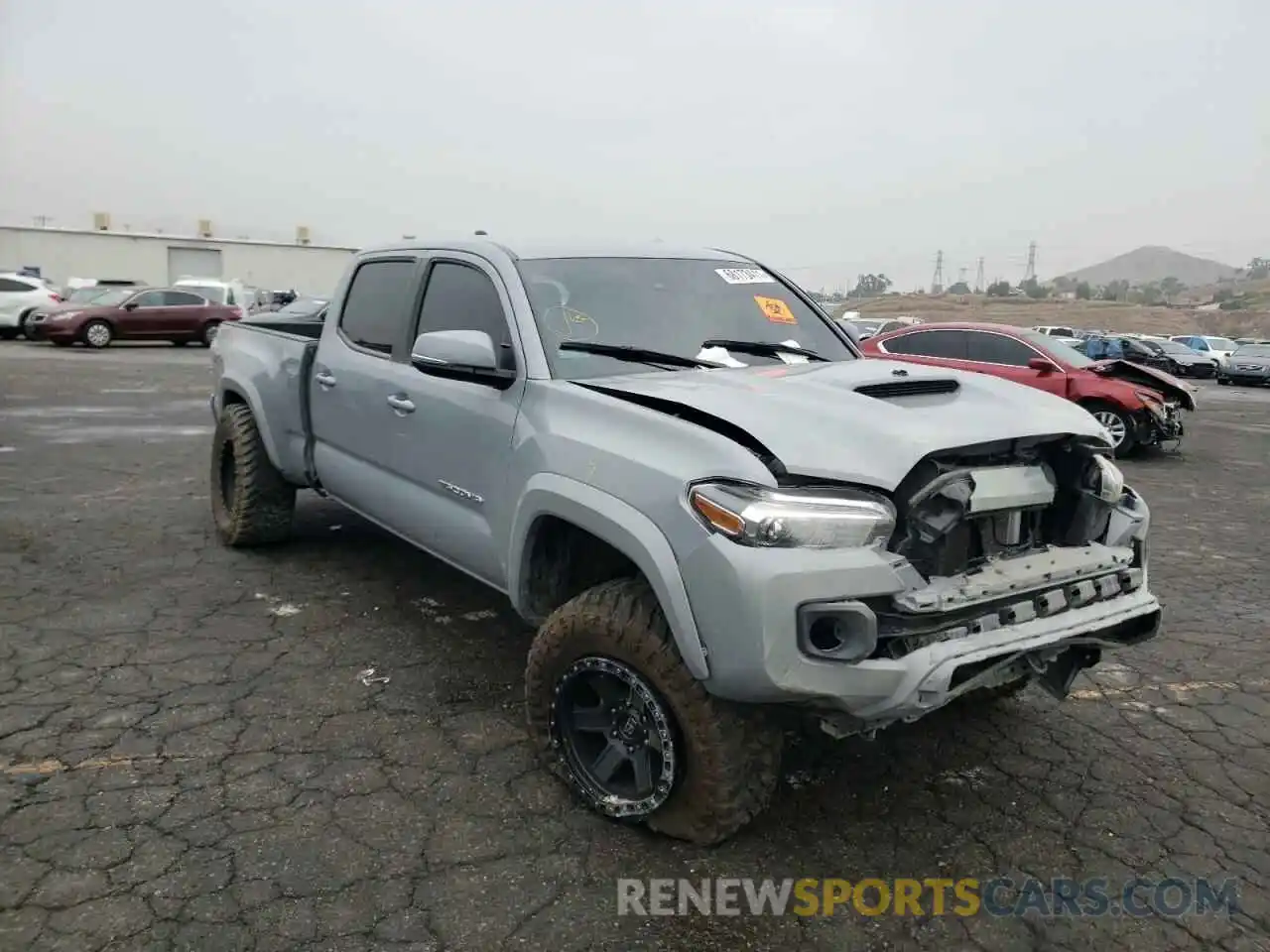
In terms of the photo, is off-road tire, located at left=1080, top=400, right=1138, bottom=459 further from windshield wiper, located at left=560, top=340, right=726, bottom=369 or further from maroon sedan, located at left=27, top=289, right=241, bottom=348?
maroon sedan, located at left=27, top=289, right=241, bottom=348

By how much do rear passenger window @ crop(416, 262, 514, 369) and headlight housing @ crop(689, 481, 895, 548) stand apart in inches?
47.8

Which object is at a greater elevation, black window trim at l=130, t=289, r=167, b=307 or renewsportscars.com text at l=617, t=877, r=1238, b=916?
black window trim at l=130, t=289, r=167, b=307

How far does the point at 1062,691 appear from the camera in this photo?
3195mm

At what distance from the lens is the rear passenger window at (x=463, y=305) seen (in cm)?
359

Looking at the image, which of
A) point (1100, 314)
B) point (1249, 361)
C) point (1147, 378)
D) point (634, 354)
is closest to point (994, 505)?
point (634, 354)

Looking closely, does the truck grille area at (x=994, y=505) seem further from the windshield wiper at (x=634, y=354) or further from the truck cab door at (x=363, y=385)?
the truck cab door at (x=363, y=385)

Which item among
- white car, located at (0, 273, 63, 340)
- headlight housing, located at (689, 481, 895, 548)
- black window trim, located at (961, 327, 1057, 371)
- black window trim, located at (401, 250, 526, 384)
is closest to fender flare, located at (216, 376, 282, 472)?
black window trim, located at (401, 250, 526, 384)

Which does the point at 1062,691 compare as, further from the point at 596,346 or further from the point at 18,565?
the point at 18,565

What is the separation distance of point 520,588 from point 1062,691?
190 cm

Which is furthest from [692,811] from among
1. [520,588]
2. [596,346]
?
[596,346]

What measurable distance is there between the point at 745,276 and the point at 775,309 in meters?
0.24

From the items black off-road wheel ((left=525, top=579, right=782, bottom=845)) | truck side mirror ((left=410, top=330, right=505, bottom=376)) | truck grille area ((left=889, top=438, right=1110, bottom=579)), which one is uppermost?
truck side mirror ((left=410, top=330, right=505, bottom=376))

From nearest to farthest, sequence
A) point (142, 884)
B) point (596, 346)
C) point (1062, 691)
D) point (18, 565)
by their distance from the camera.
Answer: point (142, 884)
point (1062, 691)
point (596, 346)
point (18, 565)

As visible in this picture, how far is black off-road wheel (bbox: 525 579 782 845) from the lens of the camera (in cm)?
258
